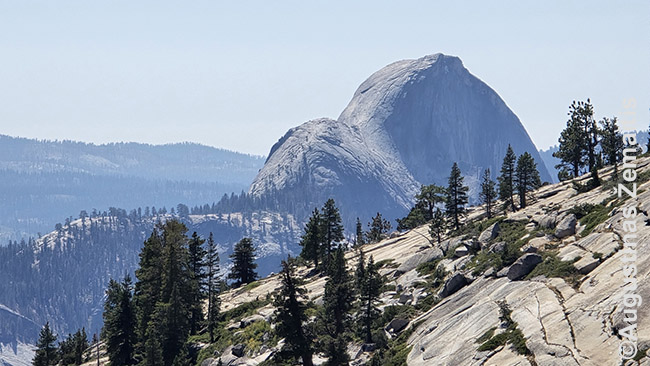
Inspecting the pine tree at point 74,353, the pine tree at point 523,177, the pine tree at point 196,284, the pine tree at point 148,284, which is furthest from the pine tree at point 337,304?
the pine tree at point 74,353

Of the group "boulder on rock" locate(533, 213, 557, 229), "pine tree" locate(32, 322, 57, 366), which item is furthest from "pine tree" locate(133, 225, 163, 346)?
"boulder on rock" locate(533, 213, 557, 229)

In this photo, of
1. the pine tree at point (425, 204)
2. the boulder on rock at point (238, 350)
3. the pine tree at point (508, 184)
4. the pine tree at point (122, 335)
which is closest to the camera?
the boulder on rock at point (238, 350)

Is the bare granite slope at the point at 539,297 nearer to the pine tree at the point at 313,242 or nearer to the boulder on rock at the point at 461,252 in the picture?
the boulder on rock at the point at 461,252

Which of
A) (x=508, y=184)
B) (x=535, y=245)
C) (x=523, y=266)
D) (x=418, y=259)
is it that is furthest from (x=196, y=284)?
(x=523, y=266)

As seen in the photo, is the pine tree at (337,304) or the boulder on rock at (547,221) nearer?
the pine tree at (337,304)

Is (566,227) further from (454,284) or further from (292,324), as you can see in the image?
(292,324)

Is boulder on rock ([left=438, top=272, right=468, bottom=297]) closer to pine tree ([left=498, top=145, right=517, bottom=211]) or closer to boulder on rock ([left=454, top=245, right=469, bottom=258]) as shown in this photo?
boulder on rock ([left=454, top=245, right=469, bottom=258])

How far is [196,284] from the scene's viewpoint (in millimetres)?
83562

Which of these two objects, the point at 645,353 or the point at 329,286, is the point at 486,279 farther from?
the point at 645,353

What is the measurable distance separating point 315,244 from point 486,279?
1767 inches

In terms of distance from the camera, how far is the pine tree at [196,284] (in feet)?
269

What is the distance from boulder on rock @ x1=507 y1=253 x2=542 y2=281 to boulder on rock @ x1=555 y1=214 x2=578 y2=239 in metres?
6.81

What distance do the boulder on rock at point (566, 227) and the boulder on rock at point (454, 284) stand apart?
914 cm

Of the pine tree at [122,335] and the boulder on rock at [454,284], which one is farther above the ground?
the boulder on rock at [454,284]
